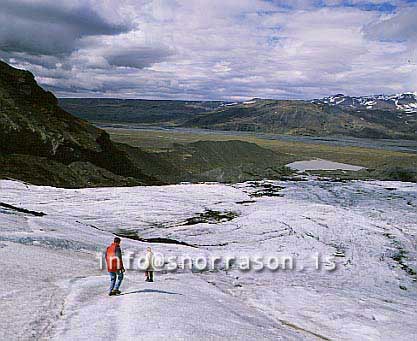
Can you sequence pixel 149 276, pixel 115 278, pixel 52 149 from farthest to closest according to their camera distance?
pixel 52 149 < pixel 149 276 < pixel 115 278

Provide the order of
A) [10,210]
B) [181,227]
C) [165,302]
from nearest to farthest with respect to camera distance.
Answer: [165,302], [10,210], [181,227]

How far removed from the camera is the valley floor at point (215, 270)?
14.1m

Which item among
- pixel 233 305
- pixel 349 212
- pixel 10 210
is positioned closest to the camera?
pixel 233 305

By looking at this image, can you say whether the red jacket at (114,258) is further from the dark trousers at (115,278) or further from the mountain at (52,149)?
the mountain at (52,149)

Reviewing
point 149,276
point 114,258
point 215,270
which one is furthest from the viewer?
point 215,270

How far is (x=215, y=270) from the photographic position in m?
25.8

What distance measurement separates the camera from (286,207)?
147ft

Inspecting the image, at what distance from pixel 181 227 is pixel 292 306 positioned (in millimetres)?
17107

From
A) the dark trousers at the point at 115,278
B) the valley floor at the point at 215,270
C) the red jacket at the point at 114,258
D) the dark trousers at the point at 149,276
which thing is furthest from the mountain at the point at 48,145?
the red jacket at the point at 114,258

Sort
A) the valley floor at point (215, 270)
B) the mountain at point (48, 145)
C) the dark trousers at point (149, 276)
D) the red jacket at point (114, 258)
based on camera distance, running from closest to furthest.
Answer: the valley floor at point (215, 270) → the red jacket at point (114, 258) → the dark trousers at point (149, 276) → the mountain at point (48, 145)

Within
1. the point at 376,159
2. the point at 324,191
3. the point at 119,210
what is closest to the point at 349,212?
the point at 324,191

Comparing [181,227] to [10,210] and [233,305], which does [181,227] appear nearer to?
[10,210]

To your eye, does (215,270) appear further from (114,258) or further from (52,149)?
(52,149)

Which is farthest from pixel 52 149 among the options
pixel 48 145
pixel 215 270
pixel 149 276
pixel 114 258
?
pixel 114 258
